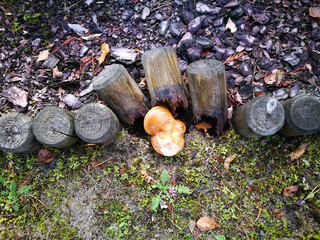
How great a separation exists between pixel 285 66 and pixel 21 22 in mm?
4430

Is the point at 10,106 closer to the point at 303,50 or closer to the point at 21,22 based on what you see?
the point at 21,22

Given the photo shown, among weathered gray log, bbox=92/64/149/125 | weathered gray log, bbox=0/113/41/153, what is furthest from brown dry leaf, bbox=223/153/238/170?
weathered gray log, bbox=0/113/41/153

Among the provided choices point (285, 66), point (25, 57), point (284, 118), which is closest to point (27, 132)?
point (25, 57)

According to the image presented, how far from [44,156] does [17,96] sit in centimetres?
110

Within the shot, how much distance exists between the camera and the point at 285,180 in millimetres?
3146

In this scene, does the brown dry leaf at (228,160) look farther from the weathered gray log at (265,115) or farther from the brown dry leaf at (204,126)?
the weathered gray log at (265,115)

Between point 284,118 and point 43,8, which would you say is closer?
point 284,118

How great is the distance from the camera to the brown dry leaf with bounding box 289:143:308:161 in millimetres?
3176

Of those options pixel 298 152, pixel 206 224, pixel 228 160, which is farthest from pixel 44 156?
pixel 298 152

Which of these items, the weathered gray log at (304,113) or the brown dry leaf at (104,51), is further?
the brown dry leaf at (104,51)

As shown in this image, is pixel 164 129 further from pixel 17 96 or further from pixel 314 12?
pixel 314 12

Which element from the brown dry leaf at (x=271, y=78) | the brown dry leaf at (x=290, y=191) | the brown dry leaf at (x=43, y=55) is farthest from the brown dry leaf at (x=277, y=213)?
the brown dry leaf at (x=43, y=55)

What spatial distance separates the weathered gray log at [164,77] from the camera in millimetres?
2787

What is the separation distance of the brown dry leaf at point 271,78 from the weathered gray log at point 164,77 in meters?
1.44
